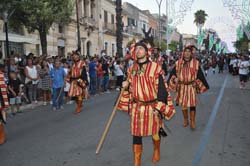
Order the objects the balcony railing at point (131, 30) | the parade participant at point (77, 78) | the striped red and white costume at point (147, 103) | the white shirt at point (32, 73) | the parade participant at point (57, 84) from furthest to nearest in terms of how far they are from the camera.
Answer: the balcony railing at point (131, 30) → the white shirt at point (32, 73) → the parade participant at point (57, 84) → the parade participant at point (77, 78) → the striped red and white costume at point (147, 103)

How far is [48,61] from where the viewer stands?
516 inches

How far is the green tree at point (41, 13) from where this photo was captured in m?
15.9

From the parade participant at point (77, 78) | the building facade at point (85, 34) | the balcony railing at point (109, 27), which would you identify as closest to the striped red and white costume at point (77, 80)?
Answer: the parade participant at point (77, 78)

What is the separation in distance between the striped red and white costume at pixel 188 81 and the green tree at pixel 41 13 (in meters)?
10.1

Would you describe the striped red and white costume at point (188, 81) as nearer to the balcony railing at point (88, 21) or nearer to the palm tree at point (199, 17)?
the balcony railing at point (88, 21)

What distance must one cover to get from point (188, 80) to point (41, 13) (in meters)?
11.0

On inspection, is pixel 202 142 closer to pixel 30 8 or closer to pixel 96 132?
pixel 96 132

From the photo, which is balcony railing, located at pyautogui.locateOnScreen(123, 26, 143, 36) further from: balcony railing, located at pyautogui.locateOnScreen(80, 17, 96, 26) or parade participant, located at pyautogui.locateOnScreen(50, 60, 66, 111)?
parade participant, located at pyautogui.locateOnScreen(50, 60, 66, 111)

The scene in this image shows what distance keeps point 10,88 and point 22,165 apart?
16.0 feet

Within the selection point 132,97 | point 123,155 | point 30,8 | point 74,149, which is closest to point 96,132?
point 74,149

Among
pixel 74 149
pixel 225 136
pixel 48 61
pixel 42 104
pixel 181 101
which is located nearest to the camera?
pixel 74 149

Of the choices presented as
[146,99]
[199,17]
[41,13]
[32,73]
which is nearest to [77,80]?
[32,73]

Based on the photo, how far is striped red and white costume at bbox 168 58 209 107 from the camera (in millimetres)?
7074

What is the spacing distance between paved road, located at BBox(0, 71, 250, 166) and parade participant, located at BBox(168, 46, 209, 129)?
65 centimetres
